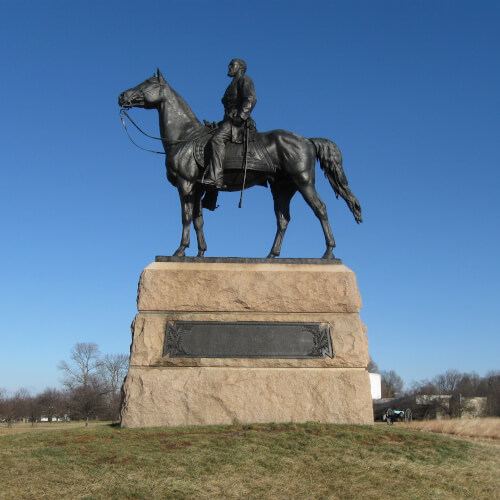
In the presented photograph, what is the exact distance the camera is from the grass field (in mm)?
5457

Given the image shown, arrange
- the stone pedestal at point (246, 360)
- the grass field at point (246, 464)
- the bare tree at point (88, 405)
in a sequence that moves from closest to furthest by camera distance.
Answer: the grass field at point (246, 464) → the stone pedestal at point (246, 360) → the bare tree at point (88, 405)

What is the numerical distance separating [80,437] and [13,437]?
3.83ft

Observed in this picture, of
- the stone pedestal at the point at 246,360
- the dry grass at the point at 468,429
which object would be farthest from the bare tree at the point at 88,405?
the stone pedestal at the point at 246,360

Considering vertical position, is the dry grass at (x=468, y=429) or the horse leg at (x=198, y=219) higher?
the horse leg at (x=198, y=219)

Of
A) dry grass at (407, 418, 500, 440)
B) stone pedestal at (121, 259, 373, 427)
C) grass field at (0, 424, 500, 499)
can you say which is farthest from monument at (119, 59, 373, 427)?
dry grass at (407, 418, 500, 440)

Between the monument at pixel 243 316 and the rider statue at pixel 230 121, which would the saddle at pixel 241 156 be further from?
the rider statue at pixel 230 121

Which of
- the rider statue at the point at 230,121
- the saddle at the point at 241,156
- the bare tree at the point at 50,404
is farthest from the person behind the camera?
the bare tree at the point at 50,404

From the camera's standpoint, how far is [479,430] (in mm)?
11297

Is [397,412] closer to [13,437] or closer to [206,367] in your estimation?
[206,367]

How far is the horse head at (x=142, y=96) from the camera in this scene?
34.4 feet

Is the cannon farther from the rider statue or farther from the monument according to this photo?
the rider statue

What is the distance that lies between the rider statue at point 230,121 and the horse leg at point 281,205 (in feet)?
4.34

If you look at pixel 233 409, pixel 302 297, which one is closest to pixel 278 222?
pixel 302 297

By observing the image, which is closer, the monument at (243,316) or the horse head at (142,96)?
the monument at (243,316)
